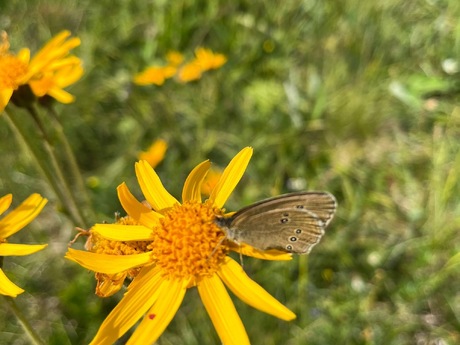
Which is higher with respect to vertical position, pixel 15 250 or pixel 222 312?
pixel 15 250

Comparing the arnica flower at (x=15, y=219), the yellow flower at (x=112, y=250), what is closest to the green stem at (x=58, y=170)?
the arnica flower at (x=15, y=219)

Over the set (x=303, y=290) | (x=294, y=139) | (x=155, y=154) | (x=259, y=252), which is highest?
(x=259, y=252)

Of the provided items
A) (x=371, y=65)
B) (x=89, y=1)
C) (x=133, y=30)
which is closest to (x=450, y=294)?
(x=371, y=65)

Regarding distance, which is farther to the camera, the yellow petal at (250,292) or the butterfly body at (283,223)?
the butterfly body at (283,223)

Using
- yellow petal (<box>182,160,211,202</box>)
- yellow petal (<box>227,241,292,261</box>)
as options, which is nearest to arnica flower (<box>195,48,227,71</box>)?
yellow petal (<box>182,160,211,202</box>)

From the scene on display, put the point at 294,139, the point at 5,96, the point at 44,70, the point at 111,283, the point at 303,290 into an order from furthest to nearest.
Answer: the point at 294,139
the point at 303,290
the point at 44,70
the point at 5,96
the point at 111,283

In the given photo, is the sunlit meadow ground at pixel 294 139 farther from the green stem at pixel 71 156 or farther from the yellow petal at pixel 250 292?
the yellow petal at pixel 250 292

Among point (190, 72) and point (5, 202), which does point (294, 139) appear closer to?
point (190, 72)

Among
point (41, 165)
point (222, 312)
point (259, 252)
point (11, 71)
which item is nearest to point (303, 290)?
point (259, 252)

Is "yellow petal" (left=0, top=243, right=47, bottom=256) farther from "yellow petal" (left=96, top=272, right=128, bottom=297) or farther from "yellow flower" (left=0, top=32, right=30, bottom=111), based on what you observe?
"yellow flower" (left=0, top=32, right=30, bottom=111)
